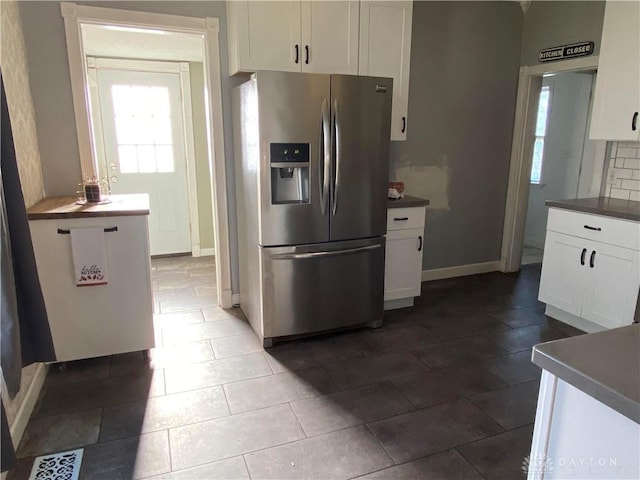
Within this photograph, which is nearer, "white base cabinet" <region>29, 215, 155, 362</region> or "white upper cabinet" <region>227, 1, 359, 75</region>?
"white base cabinet" <region>29, 215, 155, 362</region>

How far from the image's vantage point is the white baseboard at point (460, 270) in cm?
426

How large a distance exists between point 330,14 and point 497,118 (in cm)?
213

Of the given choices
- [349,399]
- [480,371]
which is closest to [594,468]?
[349,399]

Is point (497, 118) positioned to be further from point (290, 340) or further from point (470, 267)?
point (290, 340)

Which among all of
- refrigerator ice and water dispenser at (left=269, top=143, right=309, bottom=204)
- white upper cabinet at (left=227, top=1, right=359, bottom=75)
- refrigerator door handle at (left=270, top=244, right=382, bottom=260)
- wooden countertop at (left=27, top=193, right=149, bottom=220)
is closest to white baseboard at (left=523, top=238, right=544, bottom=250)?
refrigerator door handle at (left=270, top=244, right=382, bottom=260)

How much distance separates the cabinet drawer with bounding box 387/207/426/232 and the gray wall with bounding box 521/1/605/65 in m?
1.95

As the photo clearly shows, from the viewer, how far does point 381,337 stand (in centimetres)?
305

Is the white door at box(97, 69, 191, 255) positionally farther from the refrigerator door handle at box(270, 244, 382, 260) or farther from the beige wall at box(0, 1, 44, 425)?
the refrigerator door handle at box(270, 244, 382, 260)

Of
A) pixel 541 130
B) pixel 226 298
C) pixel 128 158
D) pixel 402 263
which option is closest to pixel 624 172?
pixel 402 263

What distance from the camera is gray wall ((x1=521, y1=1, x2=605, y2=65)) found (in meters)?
3.44

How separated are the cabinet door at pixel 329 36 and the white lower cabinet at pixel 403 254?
115 cm

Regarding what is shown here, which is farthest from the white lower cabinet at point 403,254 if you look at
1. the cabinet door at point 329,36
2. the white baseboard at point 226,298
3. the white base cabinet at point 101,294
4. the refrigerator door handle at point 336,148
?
the white base cabinet at point 101,294

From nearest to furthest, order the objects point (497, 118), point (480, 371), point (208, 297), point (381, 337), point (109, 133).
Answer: point (480, 371) < point (381, 337) < point (208, 297) < point (497, 118) < point (109, 133)

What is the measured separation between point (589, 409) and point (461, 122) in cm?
362
